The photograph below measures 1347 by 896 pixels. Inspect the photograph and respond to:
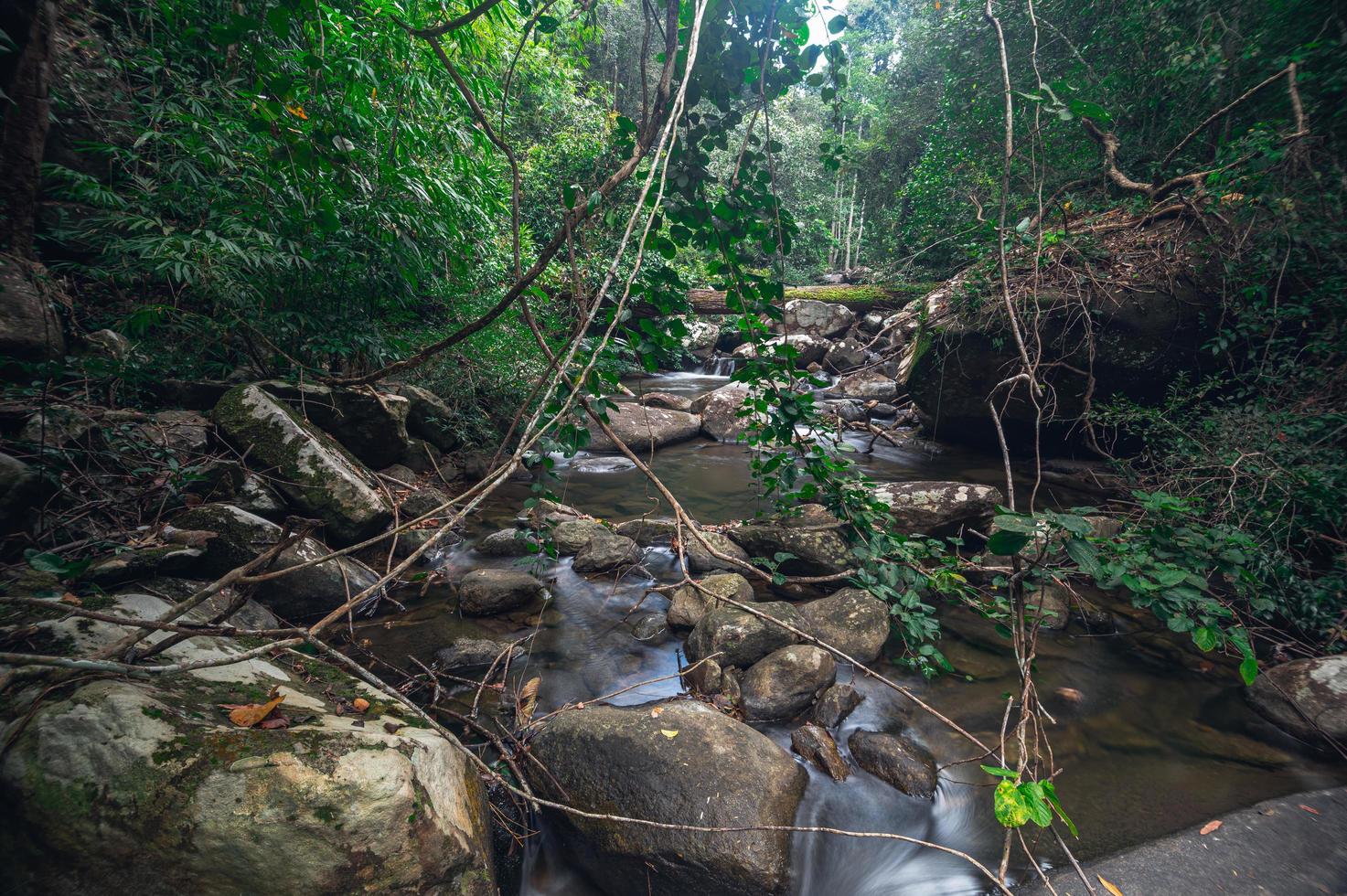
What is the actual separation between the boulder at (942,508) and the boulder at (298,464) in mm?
4036

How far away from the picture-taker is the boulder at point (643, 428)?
25.2ft

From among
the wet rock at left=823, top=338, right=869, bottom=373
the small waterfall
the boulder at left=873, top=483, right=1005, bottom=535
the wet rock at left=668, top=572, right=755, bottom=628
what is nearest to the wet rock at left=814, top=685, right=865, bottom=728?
the wet rock at left=668, top=572, right=755, bottom=628

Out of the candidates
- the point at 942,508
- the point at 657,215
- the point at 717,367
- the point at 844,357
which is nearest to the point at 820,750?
the point at 942,508

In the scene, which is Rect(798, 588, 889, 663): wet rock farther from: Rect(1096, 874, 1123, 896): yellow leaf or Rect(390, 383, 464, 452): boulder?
Rect(390, 383, 464, 452): boulder

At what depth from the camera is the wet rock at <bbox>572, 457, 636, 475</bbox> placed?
7.09m

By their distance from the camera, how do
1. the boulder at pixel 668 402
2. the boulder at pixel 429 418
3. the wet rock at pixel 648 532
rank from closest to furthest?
the wet rock at pixel 648 532 < the boulder at pixel 429 418 < the boulder at pixel 668 402

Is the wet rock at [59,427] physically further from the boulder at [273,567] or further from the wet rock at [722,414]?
the wet rock at [722,414]

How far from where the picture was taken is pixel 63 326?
3.73m

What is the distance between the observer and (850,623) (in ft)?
11.0

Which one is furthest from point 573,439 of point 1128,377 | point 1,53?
point 1128,377

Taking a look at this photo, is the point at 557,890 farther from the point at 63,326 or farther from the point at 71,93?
the point at 71,93

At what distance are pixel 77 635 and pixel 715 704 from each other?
8.76 feet

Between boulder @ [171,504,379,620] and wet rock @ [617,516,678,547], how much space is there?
6.92 feet

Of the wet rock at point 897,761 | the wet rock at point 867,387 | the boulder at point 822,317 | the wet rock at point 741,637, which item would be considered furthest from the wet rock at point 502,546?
the boulder at point 822,317
